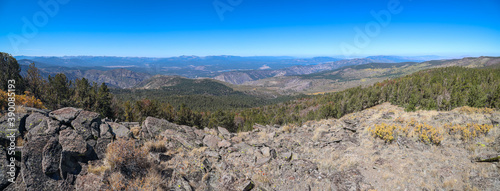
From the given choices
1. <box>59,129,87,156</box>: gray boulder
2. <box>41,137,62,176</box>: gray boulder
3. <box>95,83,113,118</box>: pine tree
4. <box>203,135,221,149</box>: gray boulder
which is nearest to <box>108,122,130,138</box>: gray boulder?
<box>59,129,87,156</box>: gray boulder

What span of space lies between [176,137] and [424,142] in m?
18.1

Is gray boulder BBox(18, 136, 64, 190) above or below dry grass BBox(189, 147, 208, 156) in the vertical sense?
above

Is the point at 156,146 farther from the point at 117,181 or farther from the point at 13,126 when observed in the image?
the point at 13,126

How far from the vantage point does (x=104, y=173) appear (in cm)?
879

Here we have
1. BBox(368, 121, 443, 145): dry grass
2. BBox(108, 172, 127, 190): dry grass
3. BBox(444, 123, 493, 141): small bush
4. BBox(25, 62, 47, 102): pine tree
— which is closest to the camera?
BBox(108, 172, 127, 190): dry grass

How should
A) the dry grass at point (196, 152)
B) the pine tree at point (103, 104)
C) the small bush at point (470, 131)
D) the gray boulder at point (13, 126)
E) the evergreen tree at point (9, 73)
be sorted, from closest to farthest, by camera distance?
1. the gray boulder at point (13, 126)
2. the small bush at point (470, 131)
3. the dry grass at point (196, 152)
4. the evergreen tree at point (9, 73)
5. the pine tree at point (103, 104)

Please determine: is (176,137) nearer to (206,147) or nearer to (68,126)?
(206,147)

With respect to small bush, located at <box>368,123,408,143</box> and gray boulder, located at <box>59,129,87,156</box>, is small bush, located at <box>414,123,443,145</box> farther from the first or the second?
gray boulder, located at <box>59,129,87,156</box>

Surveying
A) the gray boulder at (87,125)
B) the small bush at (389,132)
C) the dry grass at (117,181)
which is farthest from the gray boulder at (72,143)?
the small bush at (389,132)

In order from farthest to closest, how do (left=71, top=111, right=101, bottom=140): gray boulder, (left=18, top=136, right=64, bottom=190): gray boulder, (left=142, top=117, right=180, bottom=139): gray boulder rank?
(left=142, top=117, right=180, bottom=139): gray boulder < (left=71, top=111, right=101, bottom=140): gray boulder < (left=18, top=136, right=64, bottom=190): gray boulder

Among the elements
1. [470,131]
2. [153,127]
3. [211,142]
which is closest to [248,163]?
[211,142]

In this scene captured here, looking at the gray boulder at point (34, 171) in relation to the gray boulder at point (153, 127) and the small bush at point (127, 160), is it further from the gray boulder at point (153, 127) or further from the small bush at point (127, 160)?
the gray boulder at point (153, 127)

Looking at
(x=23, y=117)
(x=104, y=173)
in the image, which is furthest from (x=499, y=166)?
(x=23, y=117)

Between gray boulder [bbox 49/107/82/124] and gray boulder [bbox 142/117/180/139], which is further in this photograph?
gray boulder [bbox 142/117/180/139]
